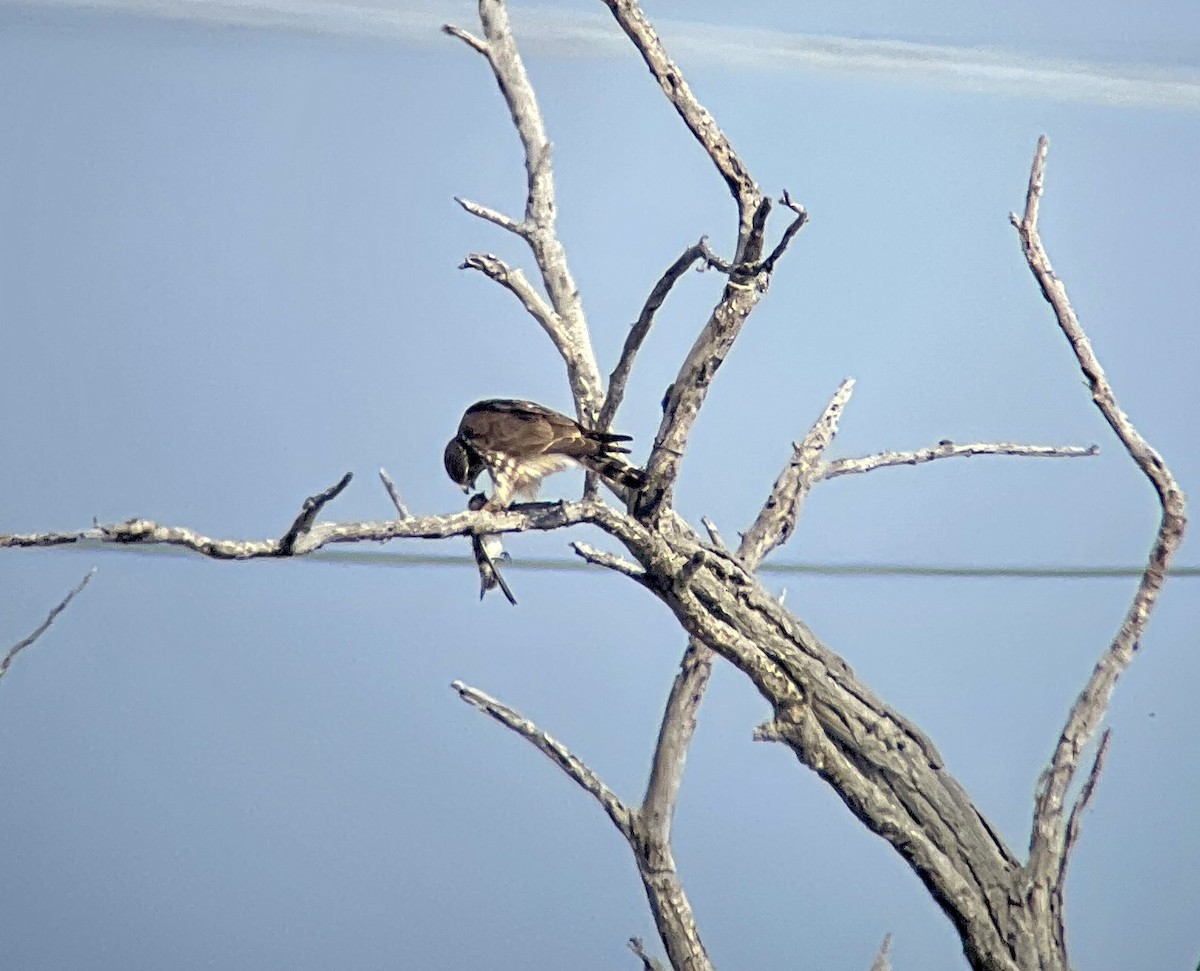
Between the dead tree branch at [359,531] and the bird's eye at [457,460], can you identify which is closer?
the dead tree branch at [359,531]

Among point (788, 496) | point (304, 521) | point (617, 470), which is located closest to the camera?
point (304, 521)

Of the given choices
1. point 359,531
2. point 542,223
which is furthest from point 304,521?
point 542,223

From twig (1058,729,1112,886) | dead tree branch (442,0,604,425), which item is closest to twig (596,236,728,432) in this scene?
dead tree branch (442,0,604,425)

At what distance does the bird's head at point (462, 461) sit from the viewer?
1.30 meters

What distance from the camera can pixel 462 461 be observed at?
4.28 ft

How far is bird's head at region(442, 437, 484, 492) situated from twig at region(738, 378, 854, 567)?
16.0 inches

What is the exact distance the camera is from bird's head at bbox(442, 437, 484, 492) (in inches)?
51.4

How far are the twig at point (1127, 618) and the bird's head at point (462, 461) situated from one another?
1.93 feet

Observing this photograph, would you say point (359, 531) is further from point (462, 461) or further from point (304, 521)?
point (462, 461)

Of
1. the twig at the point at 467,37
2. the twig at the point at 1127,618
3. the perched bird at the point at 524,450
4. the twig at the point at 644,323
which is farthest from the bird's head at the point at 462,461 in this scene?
the twig at the point at 1127,618

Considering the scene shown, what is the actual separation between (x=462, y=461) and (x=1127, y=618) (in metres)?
0.71

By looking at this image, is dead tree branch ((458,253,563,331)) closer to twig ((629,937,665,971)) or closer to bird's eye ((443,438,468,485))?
bird's eye ((443,438,468,485))

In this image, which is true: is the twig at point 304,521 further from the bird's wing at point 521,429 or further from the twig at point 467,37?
the twig at point 467,37

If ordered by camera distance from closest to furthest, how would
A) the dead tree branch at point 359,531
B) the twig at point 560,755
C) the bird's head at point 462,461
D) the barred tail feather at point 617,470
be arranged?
the dead tree branch at point 359,531 < the barred tail feather at point 617,470 < the bird's head at point 462,461 < the twig at point 560,755
